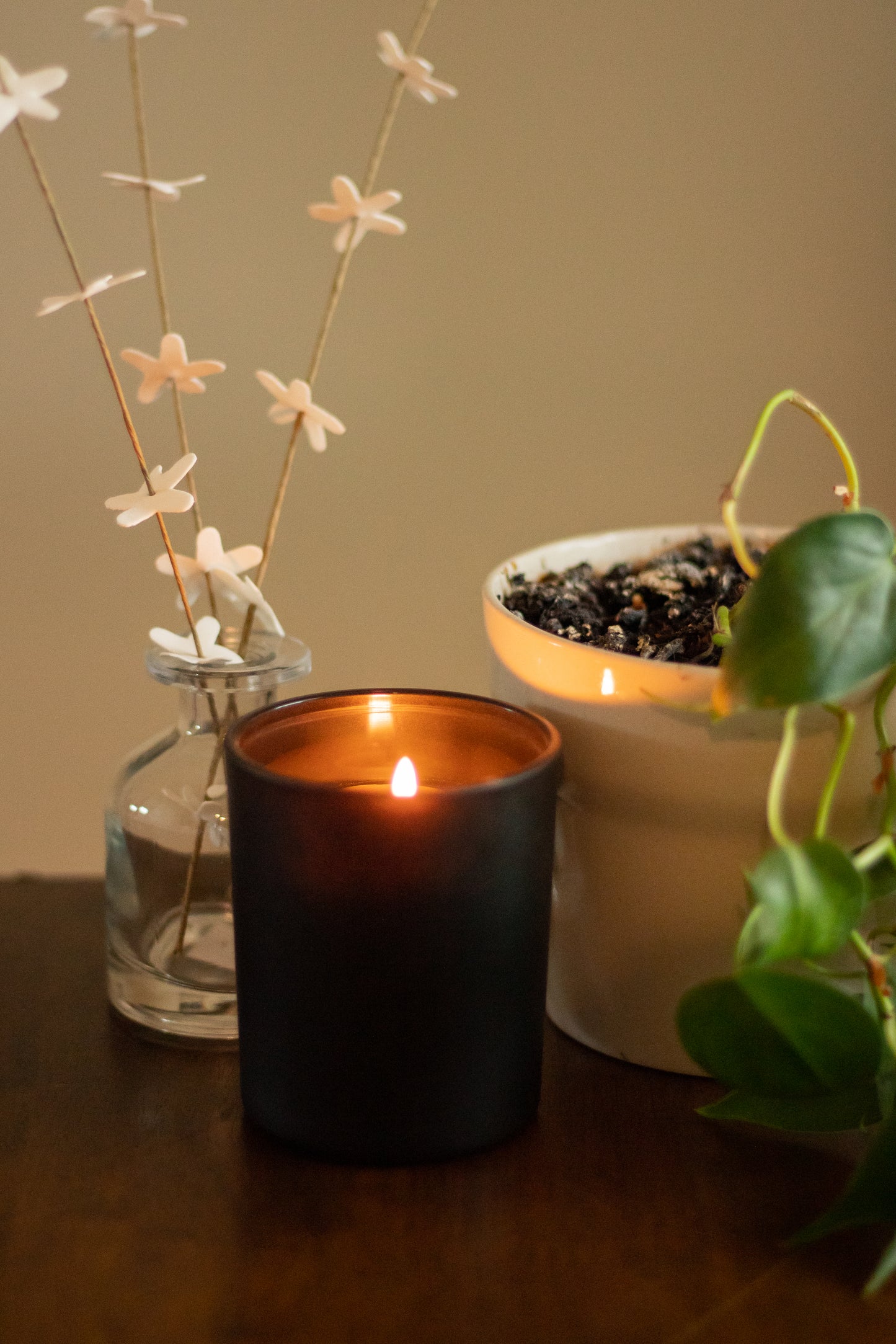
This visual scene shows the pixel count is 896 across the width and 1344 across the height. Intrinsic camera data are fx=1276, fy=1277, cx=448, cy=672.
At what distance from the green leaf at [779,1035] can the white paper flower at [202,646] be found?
221 millimetres

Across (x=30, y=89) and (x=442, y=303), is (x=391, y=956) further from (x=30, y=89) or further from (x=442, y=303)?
(x=442, y=303)

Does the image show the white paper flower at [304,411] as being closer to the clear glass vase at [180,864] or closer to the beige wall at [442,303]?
the clear glass vase at [180,864]

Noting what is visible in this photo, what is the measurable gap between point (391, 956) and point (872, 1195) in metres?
0.16

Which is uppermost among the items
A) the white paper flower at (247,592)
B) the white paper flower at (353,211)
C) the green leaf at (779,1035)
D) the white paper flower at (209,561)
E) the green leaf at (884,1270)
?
the white paper flower at (353,211)

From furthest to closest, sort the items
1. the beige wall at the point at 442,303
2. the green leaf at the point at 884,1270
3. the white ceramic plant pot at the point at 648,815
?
the beige wall at the point at 442,303, the white ceramic plant pot at the point at 648,815, the green leaf at the point at 884,1270

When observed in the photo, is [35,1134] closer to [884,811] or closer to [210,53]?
[884,811]

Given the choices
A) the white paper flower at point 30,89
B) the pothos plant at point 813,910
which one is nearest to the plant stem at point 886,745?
the pothos plant at point 813,910

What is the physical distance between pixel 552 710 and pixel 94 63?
628 mm

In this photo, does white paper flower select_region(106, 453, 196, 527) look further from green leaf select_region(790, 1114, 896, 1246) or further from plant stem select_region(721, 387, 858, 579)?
green leaf select_region(790, 1114, 896, 1246)

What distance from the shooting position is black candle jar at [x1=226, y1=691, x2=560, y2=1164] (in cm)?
40

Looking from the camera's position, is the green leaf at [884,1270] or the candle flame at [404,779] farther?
the candle flame at [404,779]

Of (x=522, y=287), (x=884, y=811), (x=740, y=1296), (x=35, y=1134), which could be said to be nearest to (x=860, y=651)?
(x=884, y=811)

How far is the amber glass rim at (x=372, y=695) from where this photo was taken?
40 centimetres

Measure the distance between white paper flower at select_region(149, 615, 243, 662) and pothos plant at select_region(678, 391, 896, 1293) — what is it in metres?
0.20
